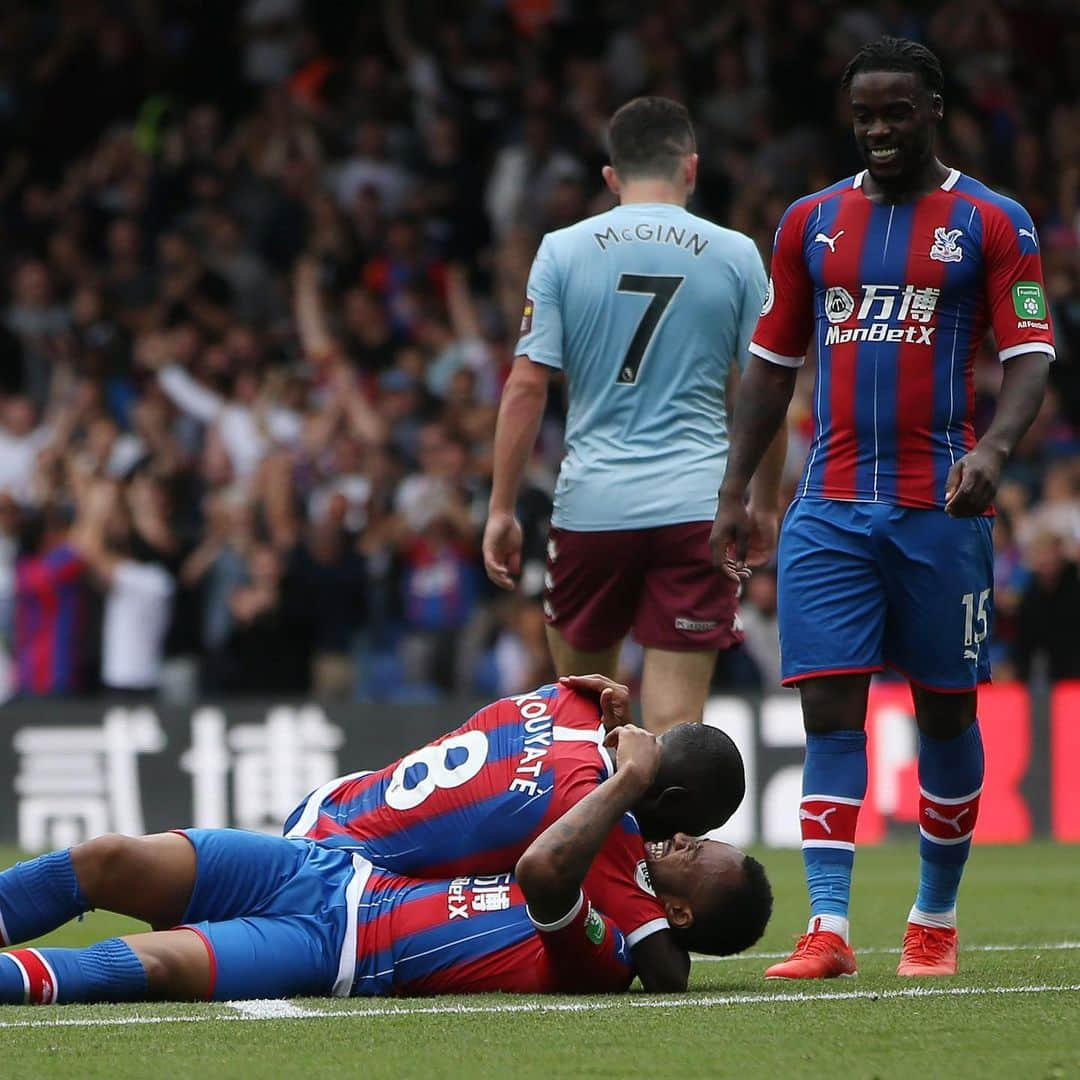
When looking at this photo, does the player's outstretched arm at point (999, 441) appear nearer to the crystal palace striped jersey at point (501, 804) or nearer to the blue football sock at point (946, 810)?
the blue football sock at point (946, 810)

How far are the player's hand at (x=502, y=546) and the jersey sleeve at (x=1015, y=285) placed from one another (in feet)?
5.80

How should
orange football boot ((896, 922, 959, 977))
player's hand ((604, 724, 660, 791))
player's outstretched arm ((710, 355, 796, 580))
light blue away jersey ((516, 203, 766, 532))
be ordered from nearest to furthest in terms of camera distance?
1. player's hand ((604, 724, 660, 791))
2. orange football boot ((896, 922, 959, 977))
3. player's outstretched arm ((710, 355, 796, 580))
4. light blue away jersey ((516, 203, 766, 532))

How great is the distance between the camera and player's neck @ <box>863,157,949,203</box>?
568cm

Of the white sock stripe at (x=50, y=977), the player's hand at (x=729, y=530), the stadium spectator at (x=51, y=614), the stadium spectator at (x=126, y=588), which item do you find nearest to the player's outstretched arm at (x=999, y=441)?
the player's hand at (x=729, y=530)

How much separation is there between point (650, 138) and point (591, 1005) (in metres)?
3.02

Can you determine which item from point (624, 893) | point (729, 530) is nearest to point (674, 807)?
point (624, 893)

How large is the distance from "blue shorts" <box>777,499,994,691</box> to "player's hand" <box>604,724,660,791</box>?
1.76ft

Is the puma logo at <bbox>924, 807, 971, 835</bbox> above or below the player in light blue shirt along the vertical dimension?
below

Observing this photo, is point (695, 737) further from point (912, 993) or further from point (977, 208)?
point (977, 208)

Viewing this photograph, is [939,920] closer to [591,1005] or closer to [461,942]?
[591,1005]

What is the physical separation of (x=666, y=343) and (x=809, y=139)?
9206 mm

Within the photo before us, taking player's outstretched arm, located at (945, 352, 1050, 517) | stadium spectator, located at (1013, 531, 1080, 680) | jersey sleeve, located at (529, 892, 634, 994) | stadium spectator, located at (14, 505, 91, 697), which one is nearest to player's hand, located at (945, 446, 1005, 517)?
player's outstretched arm, located at (945, 352, 1050, 517)

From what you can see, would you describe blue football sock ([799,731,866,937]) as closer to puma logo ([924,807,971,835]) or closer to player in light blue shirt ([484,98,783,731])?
puma logo ([924,807,971,835])

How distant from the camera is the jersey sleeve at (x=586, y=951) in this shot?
206 inches
